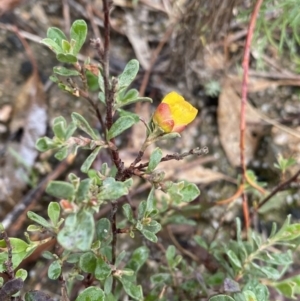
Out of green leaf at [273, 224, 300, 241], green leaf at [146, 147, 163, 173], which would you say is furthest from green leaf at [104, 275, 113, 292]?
green leaf at [273, 224, 300, 241]

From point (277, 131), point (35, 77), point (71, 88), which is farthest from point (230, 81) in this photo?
point (71, 88)

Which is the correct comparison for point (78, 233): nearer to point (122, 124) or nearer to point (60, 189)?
point (60, 189)

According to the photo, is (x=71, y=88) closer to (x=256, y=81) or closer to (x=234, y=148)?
(x=234, y=148)

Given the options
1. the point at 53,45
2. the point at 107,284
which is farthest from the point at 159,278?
the point at 53,45

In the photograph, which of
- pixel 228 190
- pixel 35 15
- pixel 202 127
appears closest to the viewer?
pixel 228 190

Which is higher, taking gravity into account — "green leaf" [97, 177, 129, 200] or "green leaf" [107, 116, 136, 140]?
"green leaf" [107, 116, 136, 140]

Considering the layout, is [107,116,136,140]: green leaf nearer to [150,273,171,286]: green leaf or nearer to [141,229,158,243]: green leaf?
[141,229,158,243]: green leaf
